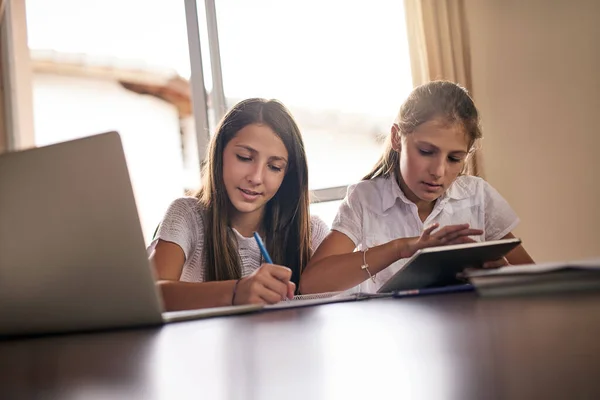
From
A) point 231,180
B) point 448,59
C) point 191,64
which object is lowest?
point 231,180

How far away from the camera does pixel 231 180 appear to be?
6.00 feet

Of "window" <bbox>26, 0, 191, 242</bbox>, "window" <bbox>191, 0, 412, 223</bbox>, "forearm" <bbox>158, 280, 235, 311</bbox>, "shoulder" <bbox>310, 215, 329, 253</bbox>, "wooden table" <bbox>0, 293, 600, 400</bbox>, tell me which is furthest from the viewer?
"window" <bbox>26, 0, 191, 242</bbox>

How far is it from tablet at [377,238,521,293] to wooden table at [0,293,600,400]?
253mm

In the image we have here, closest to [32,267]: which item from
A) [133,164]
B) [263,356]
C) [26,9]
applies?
[263,356]

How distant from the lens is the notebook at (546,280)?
0.66 meters

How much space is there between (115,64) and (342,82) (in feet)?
5.50

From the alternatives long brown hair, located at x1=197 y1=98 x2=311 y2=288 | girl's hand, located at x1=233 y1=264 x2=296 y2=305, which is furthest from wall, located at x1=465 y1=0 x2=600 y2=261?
girl's hand, located at x1=233 y1=264 x2=296 y2=305

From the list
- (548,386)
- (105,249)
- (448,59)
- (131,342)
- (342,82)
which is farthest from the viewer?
(342,82)

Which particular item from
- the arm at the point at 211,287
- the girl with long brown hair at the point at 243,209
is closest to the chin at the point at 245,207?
the girl with long brown hair at the point at 243,209

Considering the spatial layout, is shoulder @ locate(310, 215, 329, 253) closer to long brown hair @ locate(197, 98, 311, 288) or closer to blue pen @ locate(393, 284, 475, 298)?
long brown hair @ locate(197, 98, 311, 288)

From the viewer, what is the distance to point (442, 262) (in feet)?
3.11

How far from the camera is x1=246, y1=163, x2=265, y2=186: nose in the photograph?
1.76 m

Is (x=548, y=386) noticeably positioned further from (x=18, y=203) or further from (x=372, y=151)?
(x=372, y=151)

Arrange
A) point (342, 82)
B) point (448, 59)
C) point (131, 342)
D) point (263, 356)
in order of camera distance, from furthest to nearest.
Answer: point (342, 82) → point (448, 59) → point (131, 342) → point (263, 356)
